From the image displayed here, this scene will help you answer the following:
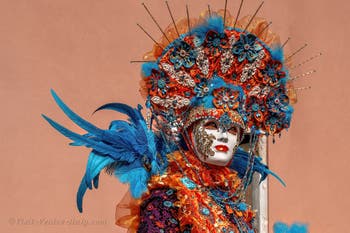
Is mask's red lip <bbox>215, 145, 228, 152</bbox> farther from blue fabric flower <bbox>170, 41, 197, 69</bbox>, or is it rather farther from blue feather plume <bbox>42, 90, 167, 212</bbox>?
blue fabric flower <bbox>170, 41, 197, 69</bbox>

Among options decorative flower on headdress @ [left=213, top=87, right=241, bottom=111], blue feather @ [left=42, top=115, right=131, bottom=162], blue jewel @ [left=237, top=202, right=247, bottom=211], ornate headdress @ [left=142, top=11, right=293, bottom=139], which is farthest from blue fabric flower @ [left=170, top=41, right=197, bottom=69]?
blue jewel @ [left=237, top=202, right=247, bottom=211]

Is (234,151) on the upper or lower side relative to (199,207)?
upper

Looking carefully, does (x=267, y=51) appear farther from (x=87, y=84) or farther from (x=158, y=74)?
(x=87, y=84)

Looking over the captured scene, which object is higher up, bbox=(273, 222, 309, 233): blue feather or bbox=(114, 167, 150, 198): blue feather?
bbox=(114, 167, 150, 198): blue feather

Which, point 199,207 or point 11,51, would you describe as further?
point 11,51

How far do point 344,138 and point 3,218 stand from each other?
207 centimetres

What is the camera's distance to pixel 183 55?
3.15 m

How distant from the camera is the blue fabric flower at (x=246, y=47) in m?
3.18

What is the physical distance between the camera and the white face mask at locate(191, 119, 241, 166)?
307 cm

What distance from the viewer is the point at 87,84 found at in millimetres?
4352

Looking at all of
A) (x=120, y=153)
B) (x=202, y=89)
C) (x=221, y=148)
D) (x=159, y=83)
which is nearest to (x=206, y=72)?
(x=202, y=89)

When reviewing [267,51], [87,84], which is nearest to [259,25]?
[267,51]

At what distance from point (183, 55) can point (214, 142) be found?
13.9 inches

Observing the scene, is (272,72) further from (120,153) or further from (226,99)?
(120,153)
